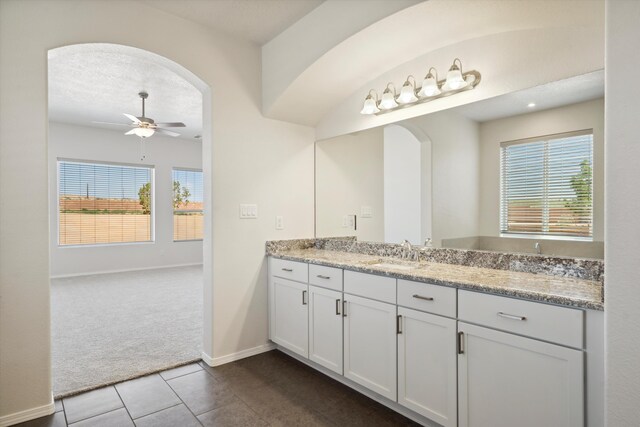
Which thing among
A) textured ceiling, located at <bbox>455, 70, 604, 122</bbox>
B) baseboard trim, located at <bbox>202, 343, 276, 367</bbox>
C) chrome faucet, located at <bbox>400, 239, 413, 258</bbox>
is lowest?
baseboard trim, located at <bbox>202, 343, 276, 367</bbox>

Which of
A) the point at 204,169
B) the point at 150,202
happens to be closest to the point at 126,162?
the point at 150,202

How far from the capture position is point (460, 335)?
1748 mm

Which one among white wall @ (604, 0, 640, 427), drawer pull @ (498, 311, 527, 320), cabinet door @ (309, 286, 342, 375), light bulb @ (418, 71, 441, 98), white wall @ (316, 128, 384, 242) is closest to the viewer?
white wall @ (604, 0, 640, 427)

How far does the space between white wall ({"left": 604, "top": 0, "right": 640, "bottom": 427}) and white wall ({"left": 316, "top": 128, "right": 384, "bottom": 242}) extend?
68.8 inches

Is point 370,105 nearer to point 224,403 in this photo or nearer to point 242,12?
point 242,12

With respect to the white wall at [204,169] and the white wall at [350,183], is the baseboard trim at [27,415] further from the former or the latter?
the white wall at [350,183]

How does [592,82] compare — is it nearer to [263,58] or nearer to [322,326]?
[322,326]

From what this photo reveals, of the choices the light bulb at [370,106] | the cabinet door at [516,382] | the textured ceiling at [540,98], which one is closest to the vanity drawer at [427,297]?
the cabinet door at [516,382]

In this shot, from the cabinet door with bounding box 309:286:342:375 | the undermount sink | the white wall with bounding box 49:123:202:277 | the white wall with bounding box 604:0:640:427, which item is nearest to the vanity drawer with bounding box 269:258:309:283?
the cabinet door with bounding box 309:286:342:375

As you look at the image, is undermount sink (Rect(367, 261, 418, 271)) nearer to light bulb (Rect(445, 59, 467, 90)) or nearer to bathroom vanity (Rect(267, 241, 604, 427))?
bathroom vanity (Rect(267, 241, 604, 427))

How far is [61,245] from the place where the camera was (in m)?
6.56

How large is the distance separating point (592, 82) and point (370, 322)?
1.74 meters

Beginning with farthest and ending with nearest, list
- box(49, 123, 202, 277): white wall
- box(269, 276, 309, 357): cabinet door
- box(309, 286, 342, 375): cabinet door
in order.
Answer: box(49, 123, 202, 277): white wall
box(269, 276, 309, 357): cabinet door
box(309, 286, 342, 375): cabinet door

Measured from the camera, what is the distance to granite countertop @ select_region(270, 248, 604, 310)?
144 cm
